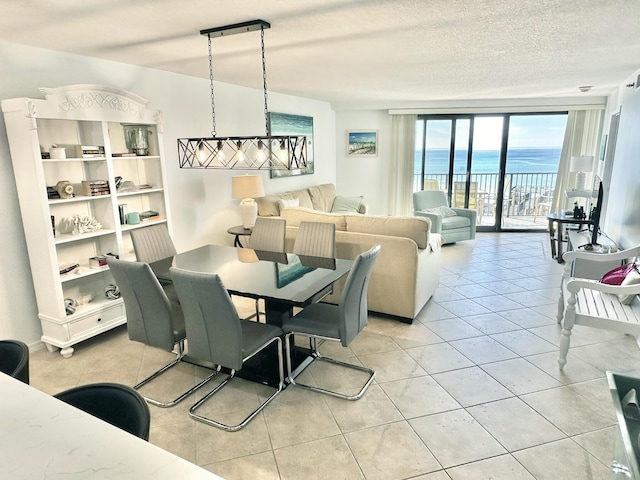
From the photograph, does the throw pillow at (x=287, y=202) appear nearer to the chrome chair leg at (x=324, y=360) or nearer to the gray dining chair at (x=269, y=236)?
the gray dining chair at (x=269, y=236)

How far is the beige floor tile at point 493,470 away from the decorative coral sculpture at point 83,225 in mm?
3254

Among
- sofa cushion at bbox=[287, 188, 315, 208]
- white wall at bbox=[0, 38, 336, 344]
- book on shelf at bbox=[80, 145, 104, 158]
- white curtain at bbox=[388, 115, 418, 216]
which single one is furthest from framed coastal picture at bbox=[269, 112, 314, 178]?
book on shelf at bbox=[80, 145, 104, 158]

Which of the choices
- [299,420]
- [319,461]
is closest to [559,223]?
[299,420]

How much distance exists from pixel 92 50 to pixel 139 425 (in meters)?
3.26

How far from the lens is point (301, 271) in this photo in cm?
307

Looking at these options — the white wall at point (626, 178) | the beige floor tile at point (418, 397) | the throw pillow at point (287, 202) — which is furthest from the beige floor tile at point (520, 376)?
the throw pillow at point (287, 202)

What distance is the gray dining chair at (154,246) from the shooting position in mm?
3416

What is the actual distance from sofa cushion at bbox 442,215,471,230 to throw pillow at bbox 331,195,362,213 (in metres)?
1.51

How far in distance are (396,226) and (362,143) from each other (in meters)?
4.60

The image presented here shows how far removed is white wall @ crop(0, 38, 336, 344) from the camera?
313 centimetres

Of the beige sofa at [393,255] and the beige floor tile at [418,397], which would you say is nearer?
the beige floor tile at [418,397]

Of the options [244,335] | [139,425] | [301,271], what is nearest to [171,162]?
[301,271]

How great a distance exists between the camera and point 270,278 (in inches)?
115

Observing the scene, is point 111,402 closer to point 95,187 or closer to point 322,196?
point 95,187
